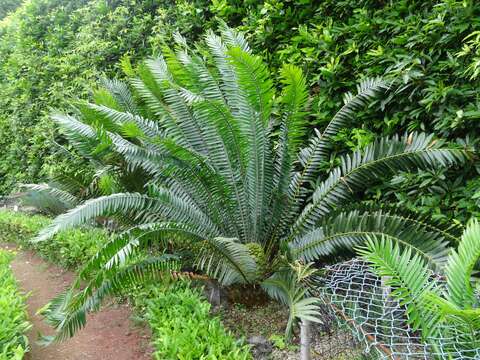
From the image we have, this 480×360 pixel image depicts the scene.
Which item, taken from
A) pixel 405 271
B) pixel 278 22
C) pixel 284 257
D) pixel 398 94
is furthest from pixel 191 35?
pixel 405 271

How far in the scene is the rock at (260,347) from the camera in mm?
2436

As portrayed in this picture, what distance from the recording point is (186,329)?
2400 mm

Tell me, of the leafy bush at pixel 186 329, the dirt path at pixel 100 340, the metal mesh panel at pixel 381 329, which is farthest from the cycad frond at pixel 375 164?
the dirt path at pixel 100 340

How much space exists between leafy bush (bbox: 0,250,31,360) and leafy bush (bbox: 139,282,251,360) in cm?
81

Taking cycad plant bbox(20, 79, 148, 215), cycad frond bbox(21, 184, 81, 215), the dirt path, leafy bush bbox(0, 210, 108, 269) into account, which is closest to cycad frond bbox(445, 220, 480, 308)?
the dirt path

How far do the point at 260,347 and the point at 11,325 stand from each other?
5.44ft

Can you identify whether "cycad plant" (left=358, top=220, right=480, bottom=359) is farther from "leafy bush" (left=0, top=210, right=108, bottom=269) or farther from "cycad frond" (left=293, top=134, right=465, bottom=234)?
"leafy bush" (left=0, top=210, right=108, bottom=269)

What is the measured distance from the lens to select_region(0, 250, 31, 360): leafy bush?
233 cm

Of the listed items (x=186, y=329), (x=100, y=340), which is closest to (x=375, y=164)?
(x=186, y=329)

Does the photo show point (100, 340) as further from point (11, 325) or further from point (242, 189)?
point (242, 189)

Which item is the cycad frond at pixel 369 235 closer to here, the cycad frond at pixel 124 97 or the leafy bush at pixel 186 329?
the leafy bush at pixel 186 329

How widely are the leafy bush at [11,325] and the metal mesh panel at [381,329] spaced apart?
70.2 inches

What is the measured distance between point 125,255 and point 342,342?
1.31 m

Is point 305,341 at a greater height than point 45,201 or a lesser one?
lesser
